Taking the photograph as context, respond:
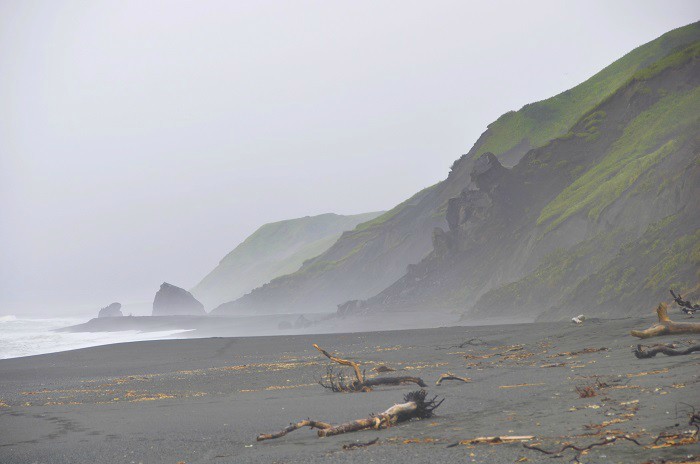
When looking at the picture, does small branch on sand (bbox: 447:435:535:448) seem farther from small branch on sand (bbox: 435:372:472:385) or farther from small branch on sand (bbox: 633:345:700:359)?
small branch on sand (bbox: 633:345:700:359)

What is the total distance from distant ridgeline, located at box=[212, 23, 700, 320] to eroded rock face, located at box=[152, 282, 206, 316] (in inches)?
1560

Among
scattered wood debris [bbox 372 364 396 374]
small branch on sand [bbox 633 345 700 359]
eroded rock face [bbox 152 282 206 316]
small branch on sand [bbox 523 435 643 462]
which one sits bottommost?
scattered wood debris [bbox 372 364 396 374]

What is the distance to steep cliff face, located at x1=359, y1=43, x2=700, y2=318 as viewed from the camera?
36875mm

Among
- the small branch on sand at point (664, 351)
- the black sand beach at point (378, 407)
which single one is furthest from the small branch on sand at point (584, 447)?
the small branch on sand at point (664, 351)

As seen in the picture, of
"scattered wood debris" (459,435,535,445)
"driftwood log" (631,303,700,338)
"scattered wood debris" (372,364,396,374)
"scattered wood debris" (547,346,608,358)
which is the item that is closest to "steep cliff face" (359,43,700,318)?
"scattered wood debris" (547,346,608,358)

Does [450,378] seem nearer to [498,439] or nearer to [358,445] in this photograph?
[358,445]

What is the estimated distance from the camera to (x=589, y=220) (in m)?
50.0

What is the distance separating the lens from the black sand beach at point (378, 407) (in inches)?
296

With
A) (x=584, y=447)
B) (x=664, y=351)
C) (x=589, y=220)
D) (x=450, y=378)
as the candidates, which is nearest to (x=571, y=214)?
(x=589, y=220)

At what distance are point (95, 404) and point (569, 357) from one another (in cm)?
1145

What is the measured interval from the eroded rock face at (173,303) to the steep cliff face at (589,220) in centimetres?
6782

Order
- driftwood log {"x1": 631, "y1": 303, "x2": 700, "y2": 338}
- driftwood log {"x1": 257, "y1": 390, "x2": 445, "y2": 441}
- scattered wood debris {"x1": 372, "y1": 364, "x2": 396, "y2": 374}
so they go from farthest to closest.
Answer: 1. scattered wood debris {"x1": 372, "y1": 364, "x2": 396, "y2": 374}
2. driftwood log {"x1": 631, "y1": 303, "x2": 700, "y2": 338}
3. driftwood log {"x1": 257, "y1": 390, "x2": 445, "y2": 441}

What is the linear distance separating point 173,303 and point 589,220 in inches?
3775

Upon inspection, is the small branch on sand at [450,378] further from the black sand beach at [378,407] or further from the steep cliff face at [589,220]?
the steep cliff face at [589,220]
